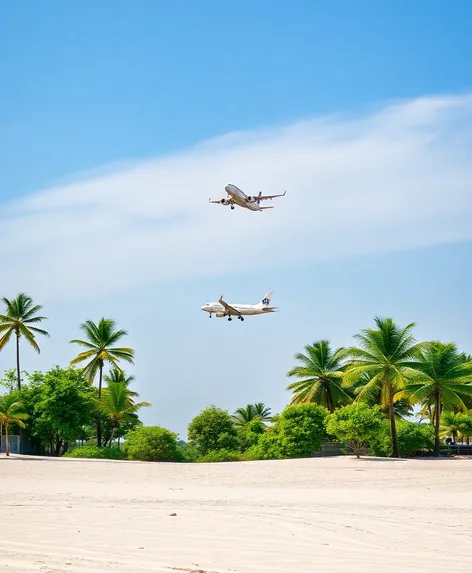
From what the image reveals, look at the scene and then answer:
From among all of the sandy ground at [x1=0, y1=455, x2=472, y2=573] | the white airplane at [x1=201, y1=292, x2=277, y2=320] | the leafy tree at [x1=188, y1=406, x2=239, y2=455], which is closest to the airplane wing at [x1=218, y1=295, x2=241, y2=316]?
the white airplane at [x1=201, y1=292, x2=277, y2=320]

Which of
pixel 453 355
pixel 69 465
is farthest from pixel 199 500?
pixel 453 355

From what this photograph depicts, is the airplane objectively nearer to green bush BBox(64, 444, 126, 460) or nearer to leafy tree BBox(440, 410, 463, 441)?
green bush BBox(64, 444, 126, 460)

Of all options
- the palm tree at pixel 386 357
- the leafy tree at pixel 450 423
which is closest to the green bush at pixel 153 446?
the palm tree at pixel 386 357

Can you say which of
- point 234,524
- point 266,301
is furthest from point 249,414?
point 234,524

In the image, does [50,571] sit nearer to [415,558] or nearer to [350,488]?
[415,558]

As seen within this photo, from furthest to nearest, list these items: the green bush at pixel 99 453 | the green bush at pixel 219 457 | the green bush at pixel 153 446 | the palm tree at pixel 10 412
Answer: the green bush at pixel 99 453, the green bush at pixel 153 446, the green bush at pixel 219 457, the palm tree at pixel 10 412

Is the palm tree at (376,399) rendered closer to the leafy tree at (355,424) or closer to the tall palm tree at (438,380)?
the tall palm tree at (438,380)

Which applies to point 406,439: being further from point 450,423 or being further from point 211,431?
point 450,423
